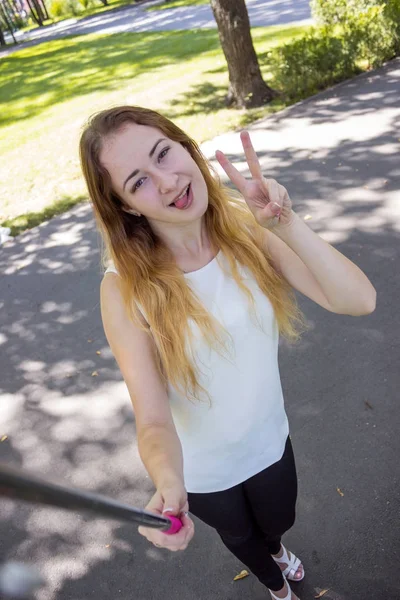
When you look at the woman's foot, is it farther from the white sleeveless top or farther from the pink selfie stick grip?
the pink selfie stick grip

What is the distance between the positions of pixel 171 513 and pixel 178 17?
23.9 metres

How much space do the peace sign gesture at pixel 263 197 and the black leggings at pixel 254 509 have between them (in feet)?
3.33

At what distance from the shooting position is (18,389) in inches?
194

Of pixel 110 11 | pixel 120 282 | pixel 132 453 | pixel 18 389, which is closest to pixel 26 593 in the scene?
pixel 120 282

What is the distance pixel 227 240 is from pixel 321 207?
4.18 meters

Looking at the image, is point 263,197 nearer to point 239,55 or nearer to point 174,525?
point 174,525

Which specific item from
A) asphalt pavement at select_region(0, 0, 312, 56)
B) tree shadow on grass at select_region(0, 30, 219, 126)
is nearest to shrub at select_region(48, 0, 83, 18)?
asphalt pavement at select_region(0, 0, 312, 56)

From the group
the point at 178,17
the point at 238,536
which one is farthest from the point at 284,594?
the point at 178,17

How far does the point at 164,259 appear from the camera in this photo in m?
2.11

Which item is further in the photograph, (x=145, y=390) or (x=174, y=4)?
(x=174, y=4)

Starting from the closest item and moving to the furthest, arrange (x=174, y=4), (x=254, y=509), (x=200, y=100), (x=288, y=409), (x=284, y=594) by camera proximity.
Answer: (x=254, y=509), (x=284, y=594), (x=288, y=409), (x=200, y=100), (x=174, y=4)

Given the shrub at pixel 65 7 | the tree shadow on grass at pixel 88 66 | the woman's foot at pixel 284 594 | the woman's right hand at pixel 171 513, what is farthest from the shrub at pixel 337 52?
the shrub at pixel 65 7

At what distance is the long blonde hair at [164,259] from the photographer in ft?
6.48

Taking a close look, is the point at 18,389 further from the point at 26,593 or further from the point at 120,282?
the point at 26,593
